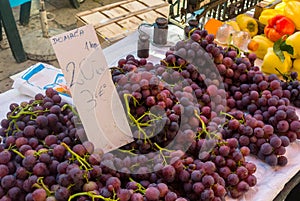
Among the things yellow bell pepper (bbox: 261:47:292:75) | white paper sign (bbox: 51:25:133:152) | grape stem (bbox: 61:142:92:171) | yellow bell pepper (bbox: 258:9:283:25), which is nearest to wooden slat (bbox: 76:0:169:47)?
yellow bell pepper (bbox: 258:9:283:25)

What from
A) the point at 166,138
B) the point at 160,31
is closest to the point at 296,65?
the point at 160,31

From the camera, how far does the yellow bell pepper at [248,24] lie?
1.50 m

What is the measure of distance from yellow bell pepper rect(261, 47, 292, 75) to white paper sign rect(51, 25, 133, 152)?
2.20 feet

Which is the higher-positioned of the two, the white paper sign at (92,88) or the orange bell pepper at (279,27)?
the white paper sign at (92,88)

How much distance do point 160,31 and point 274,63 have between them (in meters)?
0.42

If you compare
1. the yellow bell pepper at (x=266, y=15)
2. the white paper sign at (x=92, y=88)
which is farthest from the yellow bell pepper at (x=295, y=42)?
the white paper sign at (x=92, y=88)

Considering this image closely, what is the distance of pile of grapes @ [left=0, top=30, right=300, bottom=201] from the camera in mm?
713

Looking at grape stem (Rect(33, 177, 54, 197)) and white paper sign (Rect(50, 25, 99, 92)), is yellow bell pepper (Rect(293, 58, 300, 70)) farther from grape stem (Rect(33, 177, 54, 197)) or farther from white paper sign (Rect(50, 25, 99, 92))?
grape stem (Rect(33, 177, 54, 197))

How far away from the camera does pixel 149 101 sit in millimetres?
832

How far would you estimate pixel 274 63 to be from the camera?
4.17ft

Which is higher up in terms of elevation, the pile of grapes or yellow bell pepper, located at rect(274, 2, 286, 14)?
the pile of grapes

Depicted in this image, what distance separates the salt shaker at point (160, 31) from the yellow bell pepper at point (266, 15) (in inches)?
15.4

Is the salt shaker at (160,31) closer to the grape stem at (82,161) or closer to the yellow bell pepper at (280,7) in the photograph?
the yellow bell pepper at (280,7)

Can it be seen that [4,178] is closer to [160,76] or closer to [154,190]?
[154,190]
